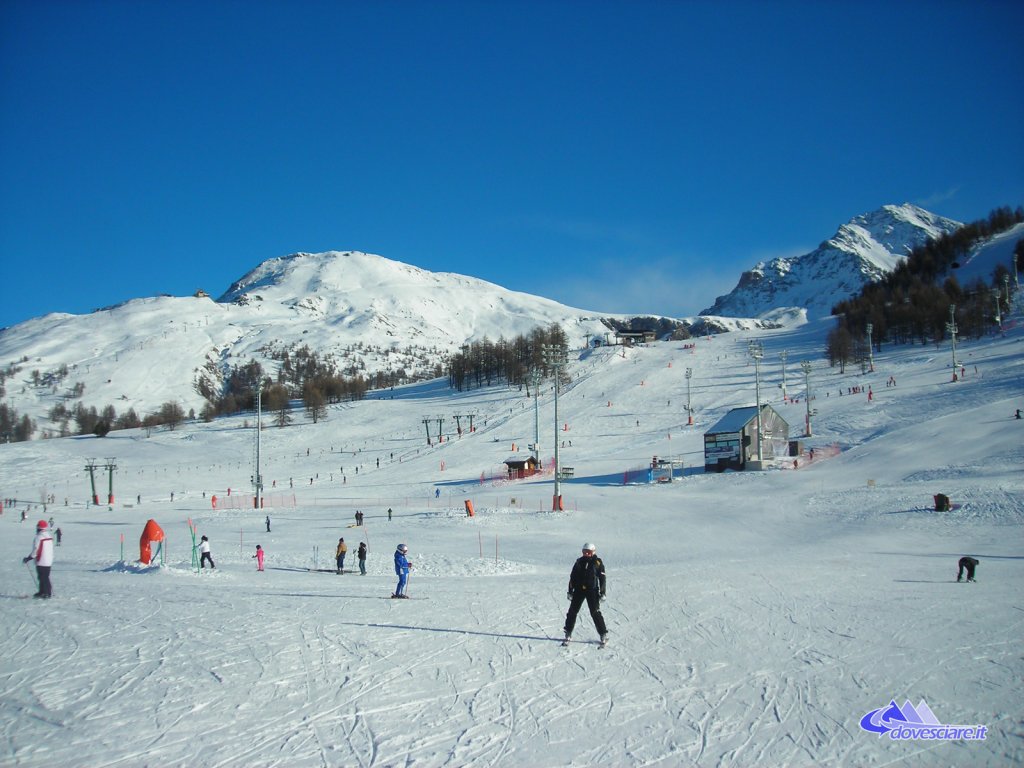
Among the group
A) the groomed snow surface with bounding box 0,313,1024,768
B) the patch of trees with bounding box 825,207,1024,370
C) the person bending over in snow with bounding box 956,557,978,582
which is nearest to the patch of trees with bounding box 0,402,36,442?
the groomed snow surface with bounding box 0,313,1024,768

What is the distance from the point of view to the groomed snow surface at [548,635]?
7285 mm

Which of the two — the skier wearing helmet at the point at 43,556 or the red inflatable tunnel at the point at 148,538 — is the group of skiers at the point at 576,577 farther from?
the red inflatable tunnel at the point at 148,538

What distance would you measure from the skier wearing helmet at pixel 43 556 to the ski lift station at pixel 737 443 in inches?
1602

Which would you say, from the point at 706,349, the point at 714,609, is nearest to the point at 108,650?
the point at 714,609

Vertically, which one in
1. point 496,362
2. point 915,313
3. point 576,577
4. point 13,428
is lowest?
point 576,577

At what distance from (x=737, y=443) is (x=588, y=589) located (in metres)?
39.2

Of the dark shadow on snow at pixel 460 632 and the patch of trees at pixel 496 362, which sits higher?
the patch of trees at pixel 496 362

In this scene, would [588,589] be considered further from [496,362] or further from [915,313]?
[496,362]

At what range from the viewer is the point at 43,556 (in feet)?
43.8

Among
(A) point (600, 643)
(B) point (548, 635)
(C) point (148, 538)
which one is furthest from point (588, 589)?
(C) point (148, 538)

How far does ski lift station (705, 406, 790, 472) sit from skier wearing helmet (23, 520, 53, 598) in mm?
40697

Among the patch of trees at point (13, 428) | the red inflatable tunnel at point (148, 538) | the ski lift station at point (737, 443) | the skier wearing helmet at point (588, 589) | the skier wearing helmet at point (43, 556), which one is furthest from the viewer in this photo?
the patch of trees at point (13, 428)

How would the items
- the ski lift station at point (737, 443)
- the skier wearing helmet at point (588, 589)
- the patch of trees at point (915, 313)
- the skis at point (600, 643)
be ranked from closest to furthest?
1. the skier wearing helmet at point (588, 589)
2. the skis at point (600, 643)
3. the ski lift station at point (737, 443)
4. the patch of trees at point (915, 313)

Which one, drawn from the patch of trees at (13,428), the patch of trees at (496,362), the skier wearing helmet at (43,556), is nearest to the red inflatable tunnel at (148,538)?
the skier wearing helmet at (43,556)
